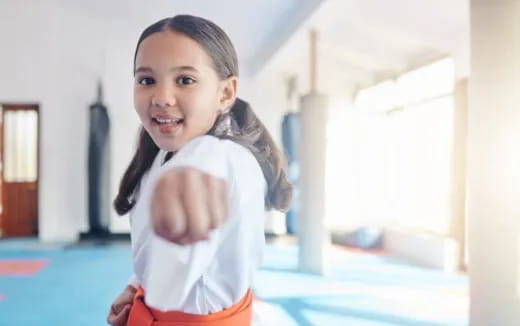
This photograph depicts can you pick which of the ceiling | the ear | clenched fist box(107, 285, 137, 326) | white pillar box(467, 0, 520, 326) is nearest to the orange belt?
clenched fist box(107, 285, 137, 326)

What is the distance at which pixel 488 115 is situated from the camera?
1.90 m

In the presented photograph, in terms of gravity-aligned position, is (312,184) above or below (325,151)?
below

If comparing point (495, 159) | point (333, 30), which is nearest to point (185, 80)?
point (495, 159)

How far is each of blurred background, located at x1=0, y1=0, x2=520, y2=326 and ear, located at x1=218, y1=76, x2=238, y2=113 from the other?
7.0 inches

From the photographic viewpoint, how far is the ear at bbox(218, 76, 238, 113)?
0.43m

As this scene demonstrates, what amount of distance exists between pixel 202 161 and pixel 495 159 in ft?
6.10

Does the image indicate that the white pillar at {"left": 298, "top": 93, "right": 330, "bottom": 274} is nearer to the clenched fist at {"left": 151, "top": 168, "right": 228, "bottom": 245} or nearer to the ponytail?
the ponytail

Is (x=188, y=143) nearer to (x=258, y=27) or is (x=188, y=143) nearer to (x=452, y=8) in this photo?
(x=258, y=27)

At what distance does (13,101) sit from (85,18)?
163 inches

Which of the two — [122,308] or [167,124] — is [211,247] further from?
[122,308]

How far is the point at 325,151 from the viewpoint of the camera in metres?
3.44

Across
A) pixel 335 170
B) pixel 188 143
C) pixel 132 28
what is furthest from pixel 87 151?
pixel 188 143

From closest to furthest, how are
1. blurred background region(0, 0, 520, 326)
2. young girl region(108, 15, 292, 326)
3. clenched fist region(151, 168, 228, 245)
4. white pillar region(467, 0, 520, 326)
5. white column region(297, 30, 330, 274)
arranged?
clenched fist region(151, 168, 228, 245), young girl region(108, 15, 292, 326), blurred background region(0, 0, 520, 326), white pillar region(467, 0, 520, 326), white column region(297, 30, 330, 274)

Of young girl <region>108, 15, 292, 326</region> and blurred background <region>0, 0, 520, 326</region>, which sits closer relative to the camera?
young girl <region>108, 15, 292, 326</region>
